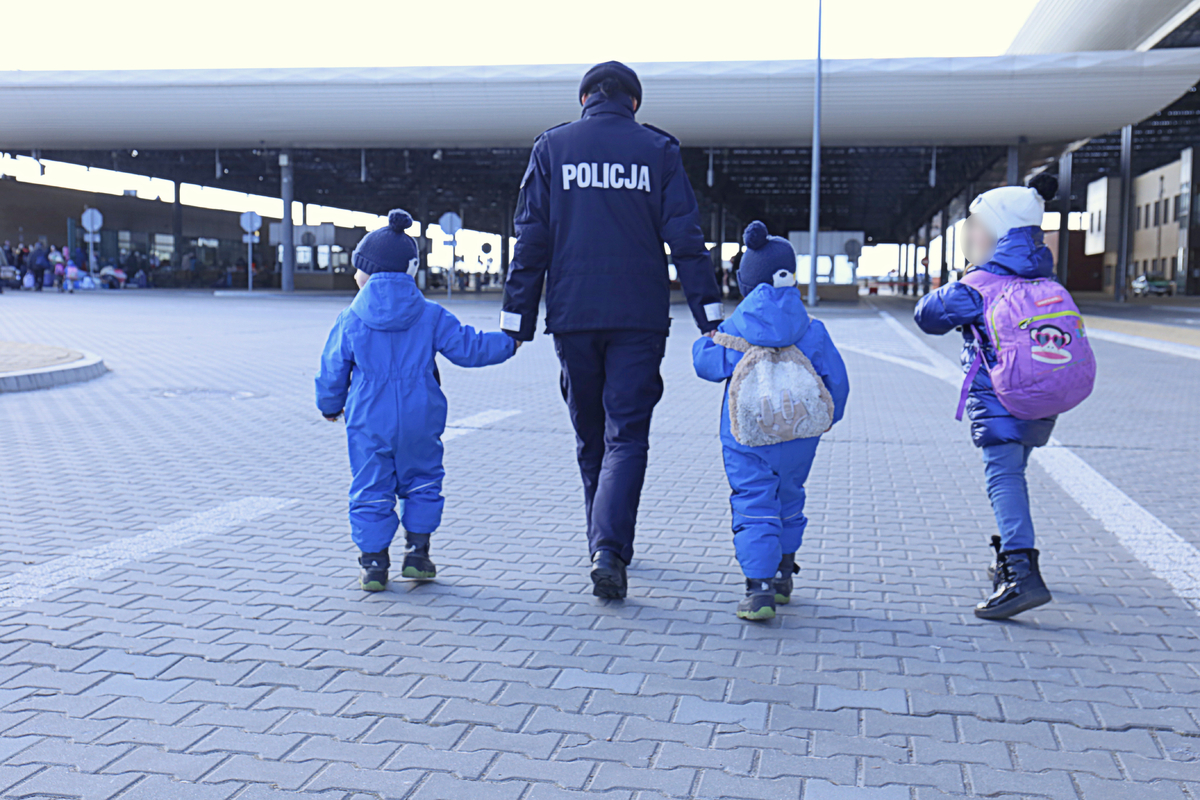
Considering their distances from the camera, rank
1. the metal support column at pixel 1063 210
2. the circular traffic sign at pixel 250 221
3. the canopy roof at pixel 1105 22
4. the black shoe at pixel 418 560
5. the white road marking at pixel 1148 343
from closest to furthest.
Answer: the black shoe at pixel 418 560
the white road marking at pixel 1148 343
the canopy roof at pixel 1105 22
the circular traffic sign at pixel 250 221
the metal support column at pixel 1063 210

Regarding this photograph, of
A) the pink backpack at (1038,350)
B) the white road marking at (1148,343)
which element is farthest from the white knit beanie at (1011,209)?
the white road marking at (1148,343)

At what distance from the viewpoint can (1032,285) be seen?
382cm

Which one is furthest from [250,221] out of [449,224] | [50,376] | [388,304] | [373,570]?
[373,570]

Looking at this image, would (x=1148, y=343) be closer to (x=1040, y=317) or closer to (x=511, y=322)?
(x=1040, y=317)

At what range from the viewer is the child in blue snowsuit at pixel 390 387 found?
4117mm

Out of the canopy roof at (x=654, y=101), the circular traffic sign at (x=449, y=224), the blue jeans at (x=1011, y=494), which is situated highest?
the canopy roof at (x=654, y=101)

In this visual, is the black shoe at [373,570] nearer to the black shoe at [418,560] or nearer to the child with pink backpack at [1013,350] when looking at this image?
the black shoe at [418,560]

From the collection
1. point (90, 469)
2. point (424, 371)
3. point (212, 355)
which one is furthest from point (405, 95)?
point (424, 371)

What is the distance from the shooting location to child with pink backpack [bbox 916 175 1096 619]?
3.75 metres

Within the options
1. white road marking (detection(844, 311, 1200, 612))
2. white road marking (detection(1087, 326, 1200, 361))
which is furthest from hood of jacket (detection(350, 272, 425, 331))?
white road marking (detection(1087, 326, 1200, 361))

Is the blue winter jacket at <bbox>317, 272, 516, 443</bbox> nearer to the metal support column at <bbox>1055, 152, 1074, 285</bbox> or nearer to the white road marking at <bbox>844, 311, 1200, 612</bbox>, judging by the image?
the white road marking at <bbox>844, 311, 1200, 612</bbox>

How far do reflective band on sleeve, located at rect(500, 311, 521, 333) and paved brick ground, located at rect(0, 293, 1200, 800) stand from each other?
98 cm

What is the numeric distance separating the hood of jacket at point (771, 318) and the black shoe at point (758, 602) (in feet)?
2.69

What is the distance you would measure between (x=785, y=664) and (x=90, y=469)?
4.86 m
